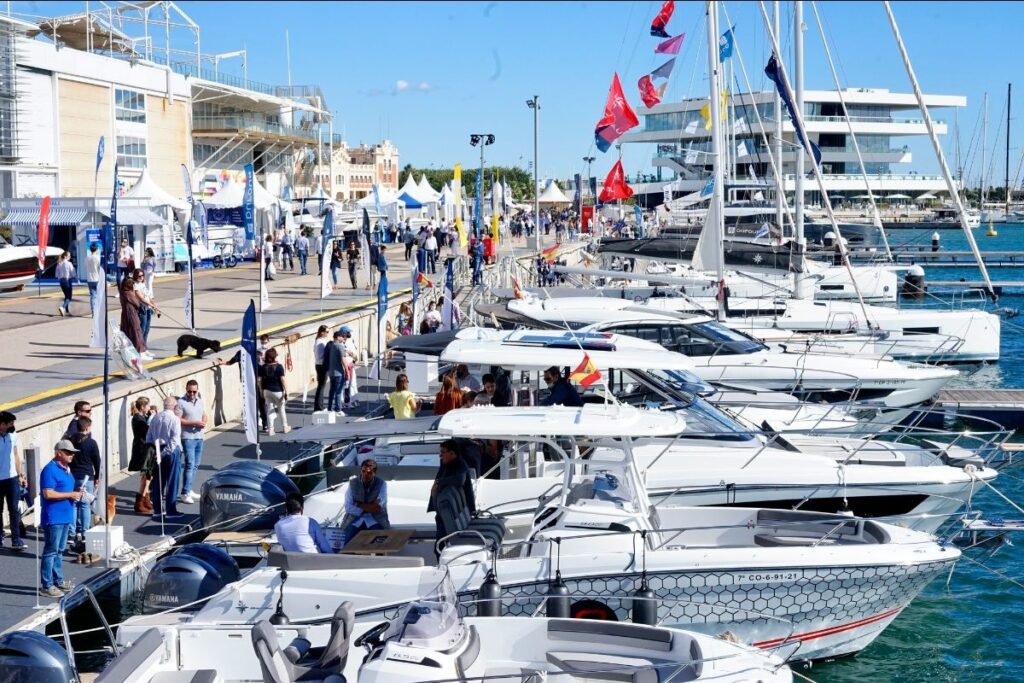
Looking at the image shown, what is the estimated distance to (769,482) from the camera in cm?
1268

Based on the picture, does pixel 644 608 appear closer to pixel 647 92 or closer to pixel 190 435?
pixel 190 435

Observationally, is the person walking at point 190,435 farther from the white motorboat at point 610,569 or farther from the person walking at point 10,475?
the white motorboat at point 610,569

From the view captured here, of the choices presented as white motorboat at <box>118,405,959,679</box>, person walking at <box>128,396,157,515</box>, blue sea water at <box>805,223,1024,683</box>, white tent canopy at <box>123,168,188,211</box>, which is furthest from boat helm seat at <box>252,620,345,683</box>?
white tent canopy at <box>123,168,188,211</box>

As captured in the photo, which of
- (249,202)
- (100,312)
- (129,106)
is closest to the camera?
(100,312)

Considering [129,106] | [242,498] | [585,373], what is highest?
[129,106]

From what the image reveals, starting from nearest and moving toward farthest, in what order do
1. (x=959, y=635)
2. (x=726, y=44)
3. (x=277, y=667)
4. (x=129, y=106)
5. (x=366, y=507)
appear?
1. (x=277, y=667)
2. (x=366, y=507)
3. (x=959, y=635)
4. (x=726, y=44)
5. (x=129, y=106)

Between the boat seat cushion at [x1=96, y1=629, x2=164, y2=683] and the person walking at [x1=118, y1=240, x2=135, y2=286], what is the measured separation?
814 inches

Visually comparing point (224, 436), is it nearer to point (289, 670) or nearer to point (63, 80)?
point (289, 670)

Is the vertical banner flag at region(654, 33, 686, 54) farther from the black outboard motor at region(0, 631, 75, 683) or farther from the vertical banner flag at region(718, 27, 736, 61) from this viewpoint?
the black outboard motor at region(0, 631, 75, 683)

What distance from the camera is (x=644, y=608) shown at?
948 centimetres

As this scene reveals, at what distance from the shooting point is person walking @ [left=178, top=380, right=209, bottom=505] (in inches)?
588

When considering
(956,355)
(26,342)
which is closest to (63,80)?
(26,342)

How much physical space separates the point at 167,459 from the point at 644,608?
718 cm

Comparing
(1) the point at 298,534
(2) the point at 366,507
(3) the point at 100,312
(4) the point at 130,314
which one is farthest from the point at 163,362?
(1) the point at 298,534
